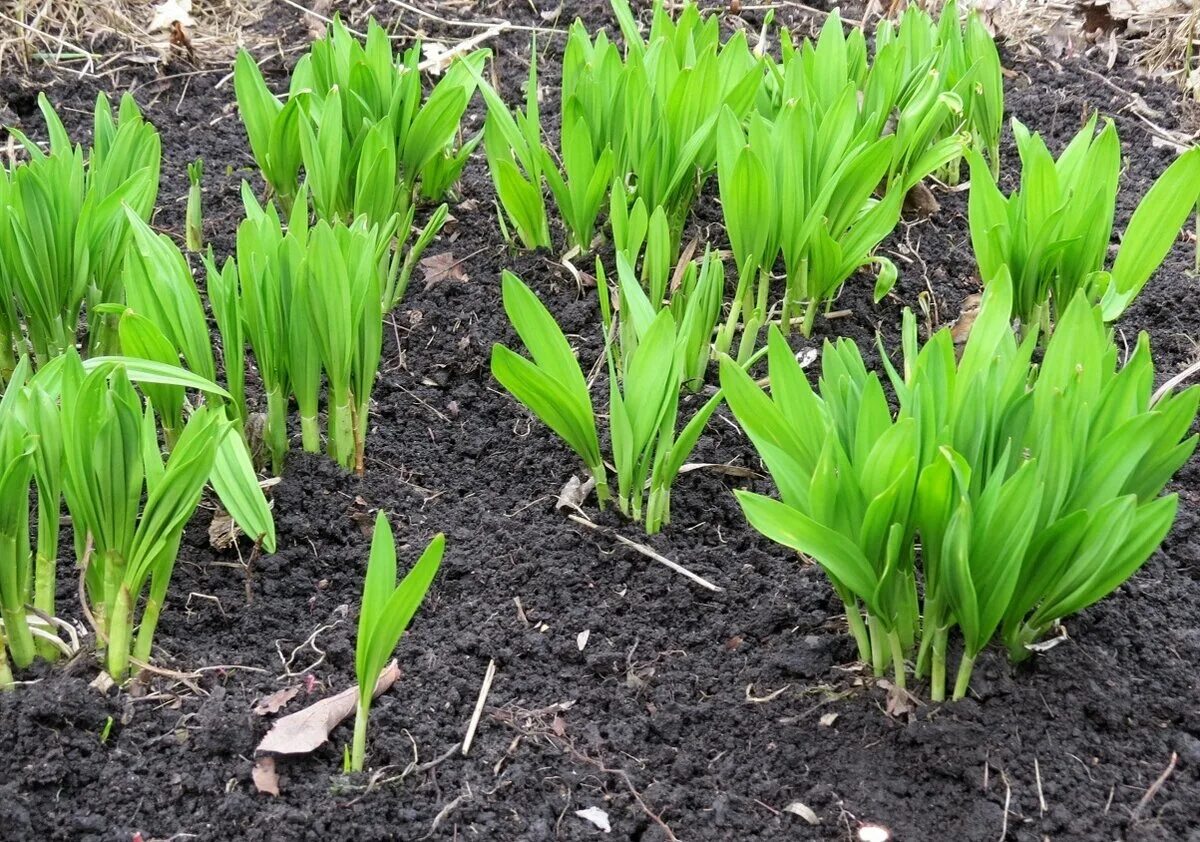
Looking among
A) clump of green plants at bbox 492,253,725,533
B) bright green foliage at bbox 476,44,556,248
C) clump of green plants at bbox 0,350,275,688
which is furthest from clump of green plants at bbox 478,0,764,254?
clump of green plants at bbox 0,350,275,688

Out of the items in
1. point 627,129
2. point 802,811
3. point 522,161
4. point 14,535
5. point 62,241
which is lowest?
point 802,811

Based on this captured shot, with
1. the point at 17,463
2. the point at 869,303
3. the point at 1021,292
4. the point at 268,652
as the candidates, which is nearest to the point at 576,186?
the point at 869,303

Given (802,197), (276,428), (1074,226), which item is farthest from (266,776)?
(1074,226)

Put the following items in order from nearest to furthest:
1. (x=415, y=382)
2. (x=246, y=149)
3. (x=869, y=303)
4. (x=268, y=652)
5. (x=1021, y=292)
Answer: (x=268, y=652) < (x=1021, y=292) < (x=415, y=382) < (x=869, y=303) < (x=246, y=149)

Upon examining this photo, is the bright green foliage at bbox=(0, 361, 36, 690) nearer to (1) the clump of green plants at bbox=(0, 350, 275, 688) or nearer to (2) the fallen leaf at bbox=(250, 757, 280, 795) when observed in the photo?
(1) the clump of green plants at bbox=(0, 350, 275, 688)

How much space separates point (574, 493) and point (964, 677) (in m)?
0.75

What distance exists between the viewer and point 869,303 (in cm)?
262

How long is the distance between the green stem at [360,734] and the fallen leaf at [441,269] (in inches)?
52.8

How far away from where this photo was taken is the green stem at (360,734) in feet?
5.04

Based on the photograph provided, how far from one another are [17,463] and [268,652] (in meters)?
0.49

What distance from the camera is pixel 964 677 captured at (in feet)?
5.33

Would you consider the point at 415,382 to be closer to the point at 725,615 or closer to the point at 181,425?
the point at 181,425

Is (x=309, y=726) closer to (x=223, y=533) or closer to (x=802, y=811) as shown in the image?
(x=223, y=533)

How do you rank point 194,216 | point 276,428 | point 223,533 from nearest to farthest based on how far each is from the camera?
point 223,533, point 276,428, point 194,216
